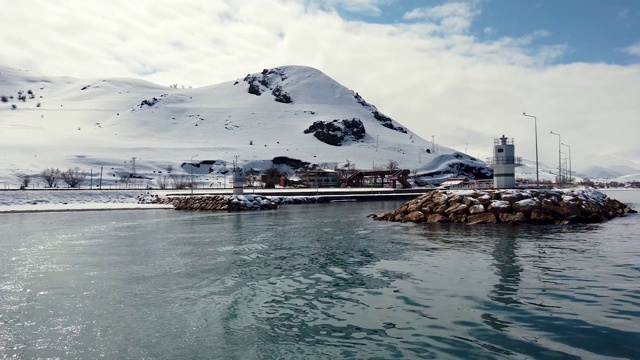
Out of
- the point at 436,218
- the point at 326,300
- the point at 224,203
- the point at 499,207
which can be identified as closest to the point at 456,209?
the point at 436,218

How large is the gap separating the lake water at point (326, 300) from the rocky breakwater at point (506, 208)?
1021cm

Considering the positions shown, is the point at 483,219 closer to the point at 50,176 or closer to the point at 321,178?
the point at 321,178

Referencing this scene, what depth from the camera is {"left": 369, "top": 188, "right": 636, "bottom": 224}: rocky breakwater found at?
3650 cm

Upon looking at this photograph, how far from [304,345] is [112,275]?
37.1 ft

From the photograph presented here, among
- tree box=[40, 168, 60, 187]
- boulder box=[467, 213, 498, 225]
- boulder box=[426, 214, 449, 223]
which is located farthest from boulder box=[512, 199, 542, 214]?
tree box=[40, 168, 60, 187]

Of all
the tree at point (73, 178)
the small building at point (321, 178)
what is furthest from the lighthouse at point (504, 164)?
the tree at point (73, 178)

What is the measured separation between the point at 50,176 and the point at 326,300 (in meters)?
136

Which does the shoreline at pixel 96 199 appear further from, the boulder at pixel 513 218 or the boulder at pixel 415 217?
the boulder at pixel 513 218

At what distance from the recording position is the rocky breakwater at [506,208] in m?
36.5

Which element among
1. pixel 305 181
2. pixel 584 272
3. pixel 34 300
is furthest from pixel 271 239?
pixel 305 181

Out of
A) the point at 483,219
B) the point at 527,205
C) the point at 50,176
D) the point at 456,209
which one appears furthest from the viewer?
the point at 50,176

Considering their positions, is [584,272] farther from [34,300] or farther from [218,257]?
[34,300]

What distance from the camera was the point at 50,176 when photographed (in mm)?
126500

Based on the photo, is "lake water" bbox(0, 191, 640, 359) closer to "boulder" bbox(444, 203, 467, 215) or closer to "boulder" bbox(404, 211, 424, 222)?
"boulder" bbox(444, 203, 467, 215)
